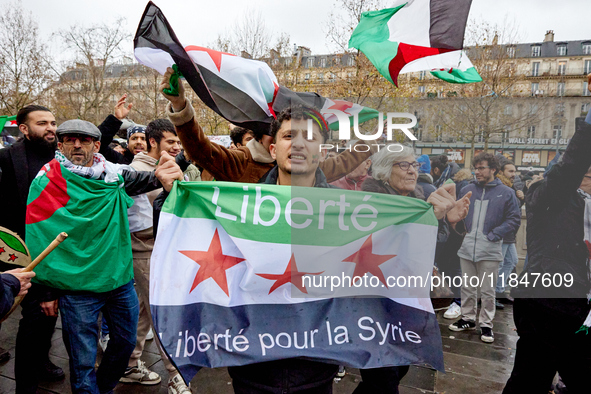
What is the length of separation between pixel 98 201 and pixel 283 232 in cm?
151

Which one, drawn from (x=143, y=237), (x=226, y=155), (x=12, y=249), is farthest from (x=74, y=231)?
(x=226, y=155)

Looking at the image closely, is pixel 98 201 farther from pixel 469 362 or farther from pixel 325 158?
pixel 469 362

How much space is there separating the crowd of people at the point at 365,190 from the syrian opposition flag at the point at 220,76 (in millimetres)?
177

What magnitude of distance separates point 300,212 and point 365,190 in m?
0.36

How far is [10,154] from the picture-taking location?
351cm

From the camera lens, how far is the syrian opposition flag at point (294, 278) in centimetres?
191

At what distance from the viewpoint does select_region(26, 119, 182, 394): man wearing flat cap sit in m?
2.63

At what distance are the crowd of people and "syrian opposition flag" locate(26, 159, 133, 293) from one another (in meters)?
0.01

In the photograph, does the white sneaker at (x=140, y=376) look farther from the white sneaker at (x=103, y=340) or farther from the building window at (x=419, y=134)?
the building window at (x=419, y=134)

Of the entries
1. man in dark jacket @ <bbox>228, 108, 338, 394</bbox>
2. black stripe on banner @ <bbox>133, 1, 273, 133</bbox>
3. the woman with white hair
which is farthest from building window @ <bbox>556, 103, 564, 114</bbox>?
black stripe on banner @ <bbox>133, 1, 273, 133</bbox>

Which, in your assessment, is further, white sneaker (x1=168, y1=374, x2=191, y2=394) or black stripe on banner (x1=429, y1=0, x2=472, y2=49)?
white sneaker (x1=168, y1=374, x2=191, y2=394)

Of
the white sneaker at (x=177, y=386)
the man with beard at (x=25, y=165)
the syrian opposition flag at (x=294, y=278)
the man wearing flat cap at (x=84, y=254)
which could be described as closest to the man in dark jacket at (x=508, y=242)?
the syrian opposition flag at (x=294, y=278)

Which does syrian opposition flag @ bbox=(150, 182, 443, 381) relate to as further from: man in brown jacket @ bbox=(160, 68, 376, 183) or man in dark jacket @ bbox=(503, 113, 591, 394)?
man in dark jacket @ bbox=(503, 113, 591, 394)

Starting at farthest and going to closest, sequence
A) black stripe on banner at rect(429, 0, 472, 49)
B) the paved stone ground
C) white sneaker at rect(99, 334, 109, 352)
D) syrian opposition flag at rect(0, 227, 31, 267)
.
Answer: white sneaker at rect(99, 334, 109, 352)
the paved stone ground
syrian opposition flag at rect(0, 227, 31, 267)
black stripe on banner at rect(429, 0, 472, 49)
